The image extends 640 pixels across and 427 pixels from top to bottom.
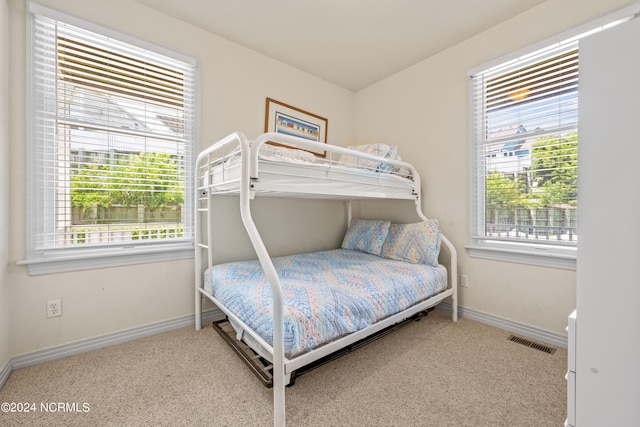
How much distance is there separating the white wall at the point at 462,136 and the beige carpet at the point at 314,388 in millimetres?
365

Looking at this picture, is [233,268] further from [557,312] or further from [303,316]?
[557,312]

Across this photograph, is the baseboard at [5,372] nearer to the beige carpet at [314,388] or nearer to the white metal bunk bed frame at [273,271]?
the beige carpet at [314,388]

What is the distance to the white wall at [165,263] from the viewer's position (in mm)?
1573

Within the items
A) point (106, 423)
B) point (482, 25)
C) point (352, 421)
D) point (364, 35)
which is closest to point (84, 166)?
point (106, 423)

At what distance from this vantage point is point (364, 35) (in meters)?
2.27

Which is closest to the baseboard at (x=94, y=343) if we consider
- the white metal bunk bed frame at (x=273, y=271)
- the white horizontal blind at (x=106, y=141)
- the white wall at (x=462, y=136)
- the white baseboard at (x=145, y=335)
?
the white baseboard at (x=145, y=335)

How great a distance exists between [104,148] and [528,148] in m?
3.10

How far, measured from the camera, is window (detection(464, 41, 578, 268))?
6.07ft

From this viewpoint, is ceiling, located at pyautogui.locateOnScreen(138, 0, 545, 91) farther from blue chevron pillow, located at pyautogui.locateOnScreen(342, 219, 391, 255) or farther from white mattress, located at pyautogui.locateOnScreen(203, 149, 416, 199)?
blue chevron pillow, located at pyautogui.locateOnScreen(342, 219, 391, 255)

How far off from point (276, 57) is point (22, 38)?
177 cm

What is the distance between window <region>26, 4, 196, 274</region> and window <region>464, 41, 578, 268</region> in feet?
8.06

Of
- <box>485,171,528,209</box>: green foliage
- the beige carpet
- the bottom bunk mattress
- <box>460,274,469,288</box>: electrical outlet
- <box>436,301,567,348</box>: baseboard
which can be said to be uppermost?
<box>485,171,528,209</box>: green foliage

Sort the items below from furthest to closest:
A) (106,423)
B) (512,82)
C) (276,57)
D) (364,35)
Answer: (276,57) → (364,35) → (512,82) → (106,423)

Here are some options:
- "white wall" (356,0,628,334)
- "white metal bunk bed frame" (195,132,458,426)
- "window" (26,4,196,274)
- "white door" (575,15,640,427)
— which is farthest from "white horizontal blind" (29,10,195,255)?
"white door" (575,15,640,427)
